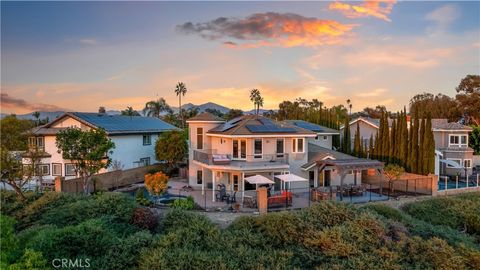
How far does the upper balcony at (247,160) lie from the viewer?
23.0m

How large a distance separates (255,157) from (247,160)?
689 millimetres

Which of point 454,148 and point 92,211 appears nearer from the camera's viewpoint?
point 92,211

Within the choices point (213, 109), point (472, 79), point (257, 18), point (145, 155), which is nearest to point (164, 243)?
point (257, 18)

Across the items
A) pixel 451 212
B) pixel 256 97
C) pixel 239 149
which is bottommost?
Answer: pixel 451 212

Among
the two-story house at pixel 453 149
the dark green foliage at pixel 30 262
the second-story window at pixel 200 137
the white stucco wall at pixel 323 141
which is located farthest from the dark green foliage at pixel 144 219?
the two-story house at pixel 453 149

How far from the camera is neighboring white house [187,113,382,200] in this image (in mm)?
23208

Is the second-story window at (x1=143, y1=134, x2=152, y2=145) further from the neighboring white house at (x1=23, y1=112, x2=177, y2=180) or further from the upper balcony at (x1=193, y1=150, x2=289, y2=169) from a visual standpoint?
the upper balcony at (x1=193, y1=150, x2=289, y2=169)

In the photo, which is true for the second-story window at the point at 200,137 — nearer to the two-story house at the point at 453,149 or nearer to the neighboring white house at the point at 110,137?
the neighboring white house at the point at 110,137

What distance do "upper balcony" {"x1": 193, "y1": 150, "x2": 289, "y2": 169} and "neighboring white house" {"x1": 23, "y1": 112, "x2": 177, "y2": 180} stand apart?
897 centimetres

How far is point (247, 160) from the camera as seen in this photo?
945 inches

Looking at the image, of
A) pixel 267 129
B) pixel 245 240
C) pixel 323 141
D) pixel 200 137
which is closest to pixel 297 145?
pixel 267 129

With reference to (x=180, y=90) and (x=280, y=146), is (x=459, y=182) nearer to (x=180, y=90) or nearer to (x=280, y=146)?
(x=280, y=146)

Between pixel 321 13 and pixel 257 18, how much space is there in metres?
4.78

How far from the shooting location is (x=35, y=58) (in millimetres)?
16719
